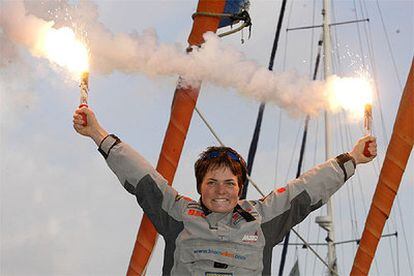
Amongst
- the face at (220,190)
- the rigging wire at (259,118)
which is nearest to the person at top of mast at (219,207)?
the face at (220,190)

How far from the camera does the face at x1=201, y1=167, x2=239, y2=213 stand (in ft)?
18.5

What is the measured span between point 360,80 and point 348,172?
5.65m

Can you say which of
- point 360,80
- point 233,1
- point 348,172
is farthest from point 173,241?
point 233,1

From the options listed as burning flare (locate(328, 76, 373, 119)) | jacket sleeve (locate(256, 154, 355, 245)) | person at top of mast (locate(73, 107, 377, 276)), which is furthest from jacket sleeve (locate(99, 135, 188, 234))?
burning flare (locate(328, 76, 373, 119))

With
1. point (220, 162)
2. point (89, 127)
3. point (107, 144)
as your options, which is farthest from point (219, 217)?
point (89, 127)

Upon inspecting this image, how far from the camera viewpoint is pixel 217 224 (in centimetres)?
565

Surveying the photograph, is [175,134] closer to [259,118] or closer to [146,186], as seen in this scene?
[259,118]

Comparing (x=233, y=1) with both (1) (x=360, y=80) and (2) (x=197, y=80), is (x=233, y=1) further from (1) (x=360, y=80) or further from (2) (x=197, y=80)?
(1) (x=360, y=80)

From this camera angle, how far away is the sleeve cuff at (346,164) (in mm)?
5973

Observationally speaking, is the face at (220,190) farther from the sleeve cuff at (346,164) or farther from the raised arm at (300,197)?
the sleeve cuff at (346,164)

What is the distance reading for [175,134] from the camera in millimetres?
16219

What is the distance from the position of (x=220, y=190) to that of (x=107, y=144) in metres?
1.05

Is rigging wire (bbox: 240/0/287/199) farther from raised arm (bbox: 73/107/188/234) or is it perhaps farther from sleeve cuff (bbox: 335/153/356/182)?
raised arm (bbox: 73/107/188/234)

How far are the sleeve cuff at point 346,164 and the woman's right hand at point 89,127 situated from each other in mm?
1909
